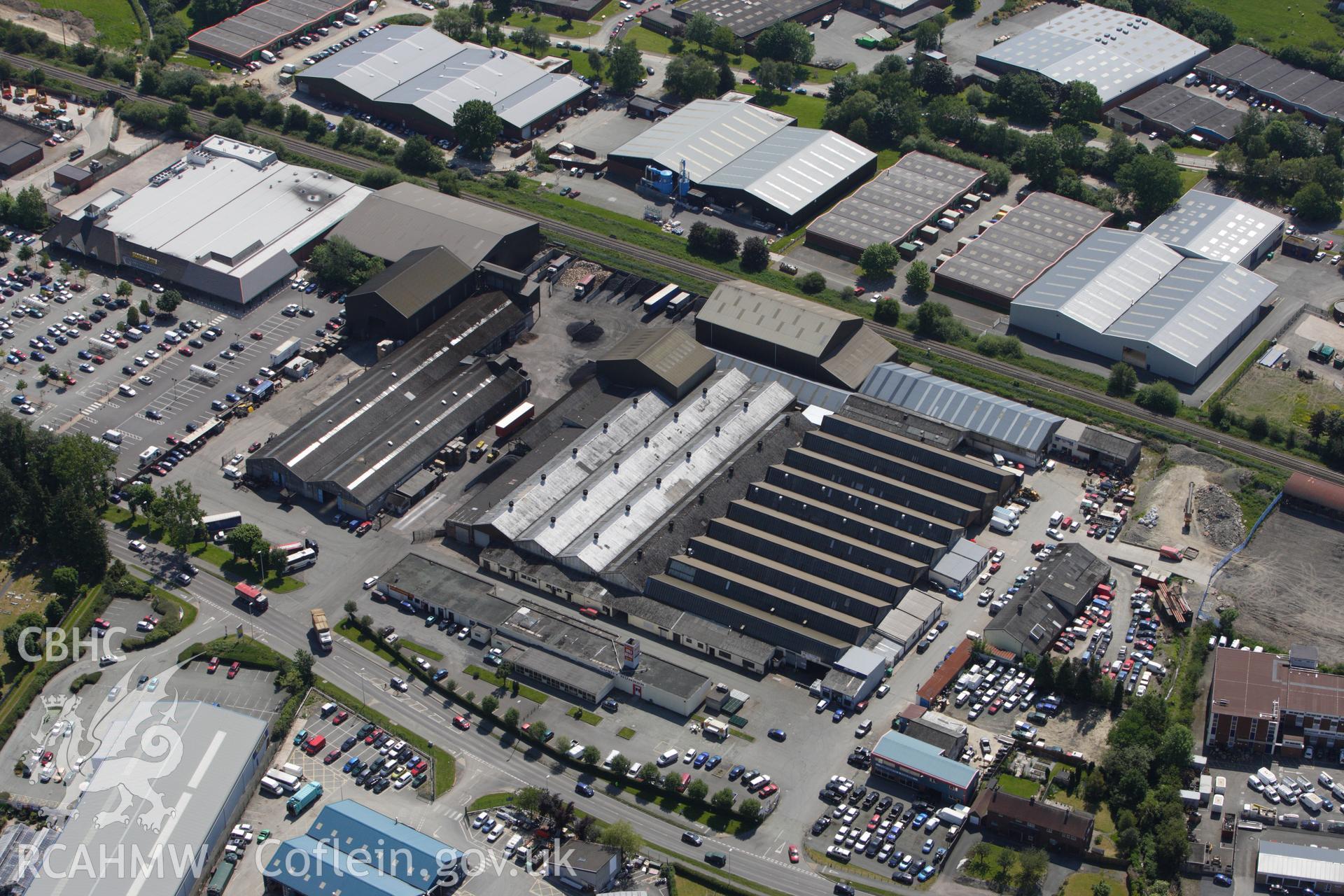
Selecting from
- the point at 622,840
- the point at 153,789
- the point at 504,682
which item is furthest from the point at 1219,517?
the point at 153,789

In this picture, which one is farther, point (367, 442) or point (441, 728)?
point (367, 442)

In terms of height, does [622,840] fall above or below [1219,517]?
above

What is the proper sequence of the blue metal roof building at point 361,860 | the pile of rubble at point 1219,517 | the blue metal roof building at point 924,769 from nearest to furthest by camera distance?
the blue metal roof building at point 361,860 → the blue metal roof building at point 924,769 → the pile of rubble at point 1219,517

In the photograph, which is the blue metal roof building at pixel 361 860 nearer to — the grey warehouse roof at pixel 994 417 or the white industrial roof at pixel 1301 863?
the white industrial roof at pixel 1301 863

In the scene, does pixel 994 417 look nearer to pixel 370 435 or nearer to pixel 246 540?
pixel 370 435

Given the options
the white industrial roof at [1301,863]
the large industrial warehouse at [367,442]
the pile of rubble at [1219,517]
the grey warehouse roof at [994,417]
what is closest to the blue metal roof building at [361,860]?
the large industrial warehouse at [367,442]

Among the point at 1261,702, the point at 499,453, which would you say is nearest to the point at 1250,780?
the point at 1261,702

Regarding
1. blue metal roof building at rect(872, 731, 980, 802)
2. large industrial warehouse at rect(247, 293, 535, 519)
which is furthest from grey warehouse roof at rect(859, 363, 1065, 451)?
large industrial warehouse at rect(247, 293, 535, 519)

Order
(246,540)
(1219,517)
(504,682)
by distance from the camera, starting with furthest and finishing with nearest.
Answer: (1219,517) < (246,540) < (504,682)
